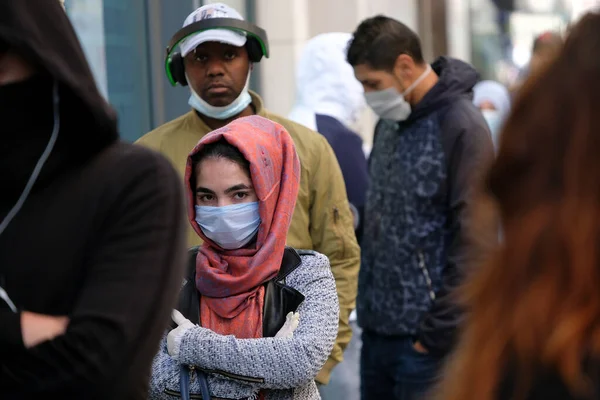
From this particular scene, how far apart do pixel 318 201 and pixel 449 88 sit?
76cm

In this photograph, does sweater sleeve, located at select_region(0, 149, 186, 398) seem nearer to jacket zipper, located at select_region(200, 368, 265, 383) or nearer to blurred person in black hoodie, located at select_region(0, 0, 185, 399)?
blurred person in black hoodie, located at select_region(0, 0, 185, 399)

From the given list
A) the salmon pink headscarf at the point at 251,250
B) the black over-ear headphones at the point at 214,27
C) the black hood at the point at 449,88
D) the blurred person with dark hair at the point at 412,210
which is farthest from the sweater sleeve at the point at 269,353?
the black hood at the point at 449,88

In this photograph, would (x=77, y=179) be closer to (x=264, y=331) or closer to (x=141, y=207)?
(x=141, y=207)

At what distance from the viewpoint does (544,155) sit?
61.7 inches

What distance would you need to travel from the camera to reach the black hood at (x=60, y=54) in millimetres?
2178

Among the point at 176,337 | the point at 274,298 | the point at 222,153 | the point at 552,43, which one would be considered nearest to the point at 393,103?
the point at 222,153

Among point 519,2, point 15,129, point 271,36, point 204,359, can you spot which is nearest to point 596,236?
point 15,129

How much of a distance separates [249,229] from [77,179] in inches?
57.0

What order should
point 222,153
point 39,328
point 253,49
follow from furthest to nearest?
point 253,49 → point 222,153 → point 39,328

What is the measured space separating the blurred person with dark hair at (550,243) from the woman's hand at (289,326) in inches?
71.3

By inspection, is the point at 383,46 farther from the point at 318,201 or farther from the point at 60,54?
the point at 60,54

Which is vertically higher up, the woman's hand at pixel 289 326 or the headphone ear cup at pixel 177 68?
the headphone ear cup at pixel 177 68

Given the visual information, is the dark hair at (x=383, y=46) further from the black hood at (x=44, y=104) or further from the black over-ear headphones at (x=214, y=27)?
the black hood at (x=44, y=104)

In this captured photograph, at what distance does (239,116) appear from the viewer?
4.70m
